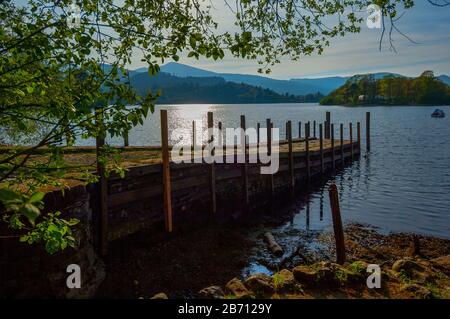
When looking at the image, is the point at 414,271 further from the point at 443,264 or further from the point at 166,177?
the point at 166,177

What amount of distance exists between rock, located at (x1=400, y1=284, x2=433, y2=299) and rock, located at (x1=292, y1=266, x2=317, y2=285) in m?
→ 1.45

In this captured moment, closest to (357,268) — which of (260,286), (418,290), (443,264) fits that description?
(418,290)

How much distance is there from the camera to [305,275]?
243 inches

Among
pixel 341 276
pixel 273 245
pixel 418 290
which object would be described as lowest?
pixel 273 245

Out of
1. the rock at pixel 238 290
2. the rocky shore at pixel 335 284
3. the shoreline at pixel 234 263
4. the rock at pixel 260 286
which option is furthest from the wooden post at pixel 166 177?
the rock at pixel 260 286

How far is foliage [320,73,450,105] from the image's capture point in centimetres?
14021

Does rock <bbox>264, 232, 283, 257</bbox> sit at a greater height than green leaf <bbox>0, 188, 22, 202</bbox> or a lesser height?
lesser

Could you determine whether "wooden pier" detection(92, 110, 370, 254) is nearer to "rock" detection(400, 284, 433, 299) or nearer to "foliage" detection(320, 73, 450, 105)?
"rock" detection(400, 284, 433, 299)

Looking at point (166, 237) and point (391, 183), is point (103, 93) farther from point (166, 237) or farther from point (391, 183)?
point (391, 183)

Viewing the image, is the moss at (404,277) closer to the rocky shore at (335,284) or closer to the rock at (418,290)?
the rocky shore at (335,284)

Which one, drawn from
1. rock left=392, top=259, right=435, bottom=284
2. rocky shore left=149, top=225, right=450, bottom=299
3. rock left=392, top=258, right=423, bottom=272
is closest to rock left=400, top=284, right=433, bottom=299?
rocky shore left=149, top=225, right=450, bottom=299

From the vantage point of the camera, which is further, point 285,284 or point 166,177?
point 166,177

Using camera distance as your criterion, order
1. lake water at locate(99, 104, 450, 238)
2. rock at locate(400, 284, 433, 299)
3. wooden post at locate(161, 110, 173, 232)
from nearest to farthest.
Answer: rock at locate(400, 284, 433, 299) → wooden post at locate(161, 110, 173, 232) → lake water at locate(99, 104, 450, 238)

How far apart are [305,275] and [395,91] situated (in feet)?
544
